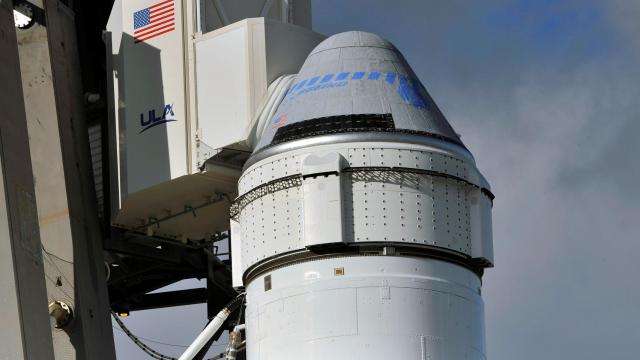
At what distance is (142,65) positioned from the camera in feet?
116

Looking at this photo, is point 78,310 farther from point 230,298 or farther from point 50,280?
point 230,298

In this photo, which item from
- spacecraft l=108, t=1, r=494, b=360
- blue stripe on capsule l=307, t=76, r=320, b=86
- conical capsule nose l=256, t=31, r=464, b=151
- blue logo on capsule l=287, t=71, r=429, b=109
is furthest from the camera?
blue stripe on capsule l=307, t=76, r=320, b=86

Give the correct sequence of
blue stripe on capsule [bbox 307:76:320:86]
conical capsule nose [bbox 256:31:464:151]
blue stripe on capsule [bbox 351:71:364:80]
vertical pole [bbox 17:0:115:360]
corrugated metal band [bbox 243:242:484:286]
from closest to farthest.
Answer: corrugated metal band [bbox 243:242:484:286]
conical capsule nose [bbox 256:31:464:151]
blue stripe on capsule [bbox 351:71:364:80]
blue stripe on capsule [bbox 307:76:320:86]
vertical pole [bbox 17:0:115:360]

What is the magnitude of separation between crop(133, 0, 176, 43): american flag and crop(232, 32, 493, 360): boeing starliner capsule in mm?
5329

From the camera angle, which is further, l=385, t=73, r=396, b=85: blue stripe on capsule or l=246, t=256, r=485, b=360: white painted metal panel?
l=385, t=73, r=396, b=85: blue stripe on capsule

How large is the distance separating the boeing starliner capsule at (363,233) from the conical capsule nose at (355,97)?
0.12 feet

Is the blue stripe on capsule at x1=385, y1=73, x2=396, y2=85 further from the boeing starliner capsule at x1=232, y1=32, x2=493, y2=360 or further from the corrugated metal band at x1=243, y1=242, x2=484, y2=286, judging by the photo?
the corrugated metal band at x1=243, y1=242, x2=484, y2=286

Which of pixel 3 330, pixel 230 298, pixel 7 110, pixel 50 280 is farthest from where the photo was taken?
pixel 230 298

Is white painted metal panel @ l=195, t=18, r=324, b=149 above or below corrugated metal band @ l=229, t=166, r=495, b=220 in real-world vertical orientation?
above

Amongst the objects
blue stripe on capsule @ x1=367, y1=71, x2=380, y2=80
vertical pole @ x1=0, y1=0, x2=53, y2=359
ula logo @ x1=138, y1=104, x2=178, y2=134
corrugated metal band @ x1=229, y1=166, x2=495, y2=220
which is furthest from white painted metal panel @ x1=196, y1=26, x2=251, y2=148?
vertical pole @ x1=0, y1=0, x2=53, y2=359

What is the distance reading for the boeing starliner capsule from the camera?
28.6m

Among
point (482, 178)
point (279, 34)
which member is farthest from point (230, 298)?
point (482, 178)

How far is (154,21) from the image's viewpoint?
3566cm

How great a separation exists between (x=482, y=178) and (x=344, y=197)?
10.4 feet
